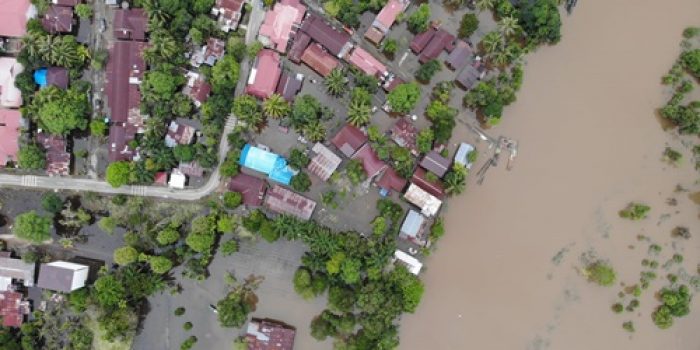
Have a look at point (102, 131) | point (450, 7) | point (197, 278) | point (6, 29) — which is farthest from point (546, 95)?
point (6, 29)

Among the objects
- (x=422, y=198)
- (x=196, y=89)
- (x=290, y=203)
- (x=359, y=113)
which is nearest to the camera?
(x=359, y=113)

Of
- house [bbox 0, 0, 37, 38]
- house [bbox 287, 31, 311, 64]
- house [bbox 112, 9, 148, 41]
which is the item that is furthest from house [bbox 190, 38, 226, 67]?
house [bbox 0, 0, 37, 38]

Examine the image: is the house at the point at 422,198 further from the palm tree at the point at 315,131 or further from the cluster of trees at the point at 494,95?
the palm tree at the point at 315,131

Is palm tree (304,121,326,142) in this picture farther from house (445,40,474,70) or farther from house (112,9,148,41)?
house (112,9,148,41)

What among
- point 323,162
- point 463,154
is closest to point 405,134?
point 463,154

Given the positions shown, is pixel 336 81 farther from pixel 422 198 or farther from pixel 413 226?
pixel 413 226

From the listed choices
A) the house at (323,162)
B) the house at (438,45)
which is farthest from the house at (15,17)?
the house at (438,45)
